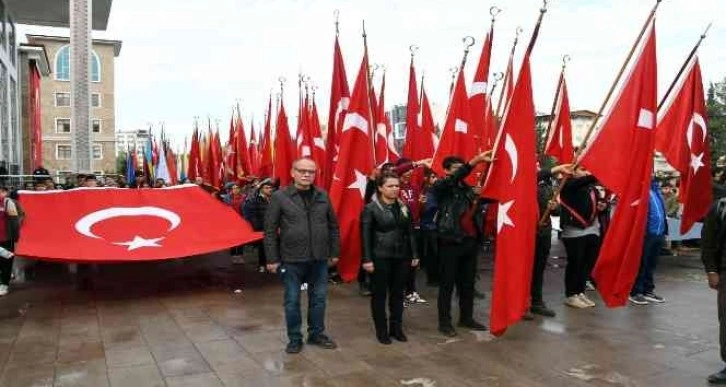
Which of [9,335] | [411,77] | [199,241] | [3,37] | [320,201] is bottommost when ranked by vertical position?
[9,335]

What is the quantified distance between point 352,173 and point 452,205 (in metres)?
1.98

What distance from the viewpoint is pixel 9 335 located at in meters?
6.27

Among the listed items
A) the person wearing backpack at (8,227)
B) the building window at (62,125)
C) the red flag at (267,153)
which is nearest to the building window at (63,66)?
the building window at (62,125)

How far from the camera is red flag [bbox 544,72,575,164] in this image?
10242 mm

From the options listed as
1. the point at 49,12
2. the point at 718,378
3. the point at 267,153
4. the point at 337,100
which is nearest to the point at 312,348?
the point at 718,378

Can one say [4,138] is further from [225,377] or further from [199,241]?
[225,377]

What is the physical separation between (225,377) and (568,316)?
401cm

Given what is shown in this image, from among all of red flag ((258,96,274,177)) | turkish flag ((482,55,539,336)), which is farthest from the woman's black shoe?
red flag ((258,96,274,177))


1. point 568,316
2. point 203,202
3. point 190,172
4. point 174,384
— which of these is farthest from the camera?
point 190,172

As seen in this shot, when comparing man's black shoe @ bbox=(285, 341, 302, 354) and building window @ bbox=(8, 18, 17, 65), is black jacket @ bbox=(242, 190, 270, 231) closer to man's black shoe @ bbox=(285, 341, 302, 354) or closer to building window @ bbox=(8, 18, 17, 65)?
man's black shoe @ bbox=(285, 341, 302, 354)

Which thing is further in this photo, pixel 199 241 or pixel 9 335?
pixel 199 241

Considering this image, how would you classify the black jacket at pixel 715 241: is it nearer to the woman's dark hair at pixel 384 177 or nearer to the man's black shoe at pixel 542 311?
the man's black shoe at pixel 542 311

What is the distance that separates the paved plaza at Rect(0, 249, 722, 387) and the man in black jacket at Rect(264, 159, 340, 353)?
42cm

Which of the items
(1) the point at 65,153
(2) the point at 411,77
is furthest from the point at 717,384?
(1) the point at 65,153
